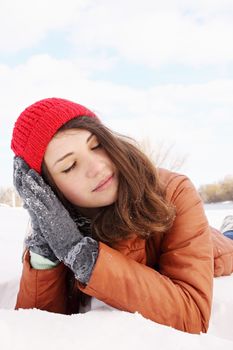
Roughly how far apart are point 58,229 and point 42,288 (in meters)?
0.30

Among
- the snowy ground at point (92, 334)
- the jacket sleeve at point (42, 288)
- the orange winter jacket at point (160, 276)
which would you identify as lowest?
the jacket sleeve at point (42, 288)

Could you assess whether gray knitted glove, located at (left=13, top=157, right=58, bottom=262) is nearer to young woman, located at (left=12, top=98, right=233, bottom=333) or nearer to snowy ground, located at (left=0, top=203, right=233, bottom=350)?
young woman, located at (left=12, top=98, right=233, bottom=333)

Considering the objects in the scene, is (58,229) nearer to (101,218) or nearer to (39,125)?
(101,218)

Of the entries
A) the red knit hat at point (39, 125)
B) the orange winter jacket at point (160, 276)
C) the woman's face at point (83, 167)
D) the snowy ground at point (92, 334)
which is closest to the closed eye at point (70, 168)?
the woman's face at point (83, 167)

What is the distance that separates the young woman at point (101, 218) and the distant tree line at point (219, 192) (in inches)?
707

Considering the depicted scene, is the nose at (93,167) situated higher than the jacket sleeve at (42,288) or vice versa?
the nose at (93,167)

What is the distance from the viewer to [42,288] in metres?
1.43

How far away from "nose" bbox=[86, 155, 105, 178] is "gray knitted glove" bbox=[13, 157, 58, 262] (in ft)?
0.79

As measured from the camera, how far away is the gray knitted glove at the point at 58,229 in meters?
1.20

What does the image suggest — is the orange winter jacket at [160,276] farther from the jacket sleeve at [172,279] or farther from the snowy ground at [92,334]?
the snowy ground at [92,334]

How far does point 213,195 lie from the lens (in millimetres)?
19750

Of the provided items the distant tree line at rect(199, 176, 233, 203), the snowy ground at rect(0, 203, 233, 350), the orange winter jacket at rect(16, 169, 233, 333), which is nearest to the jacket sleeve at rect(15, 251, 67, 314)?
the orange winter jacket at rect(16, 169, 233, 333)

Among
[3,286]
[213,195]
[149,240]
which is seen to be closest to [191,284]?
[149,240]

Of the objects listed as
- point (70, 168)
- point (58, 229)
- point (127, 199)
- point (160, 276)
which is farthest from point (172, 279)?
point (70, 168)
